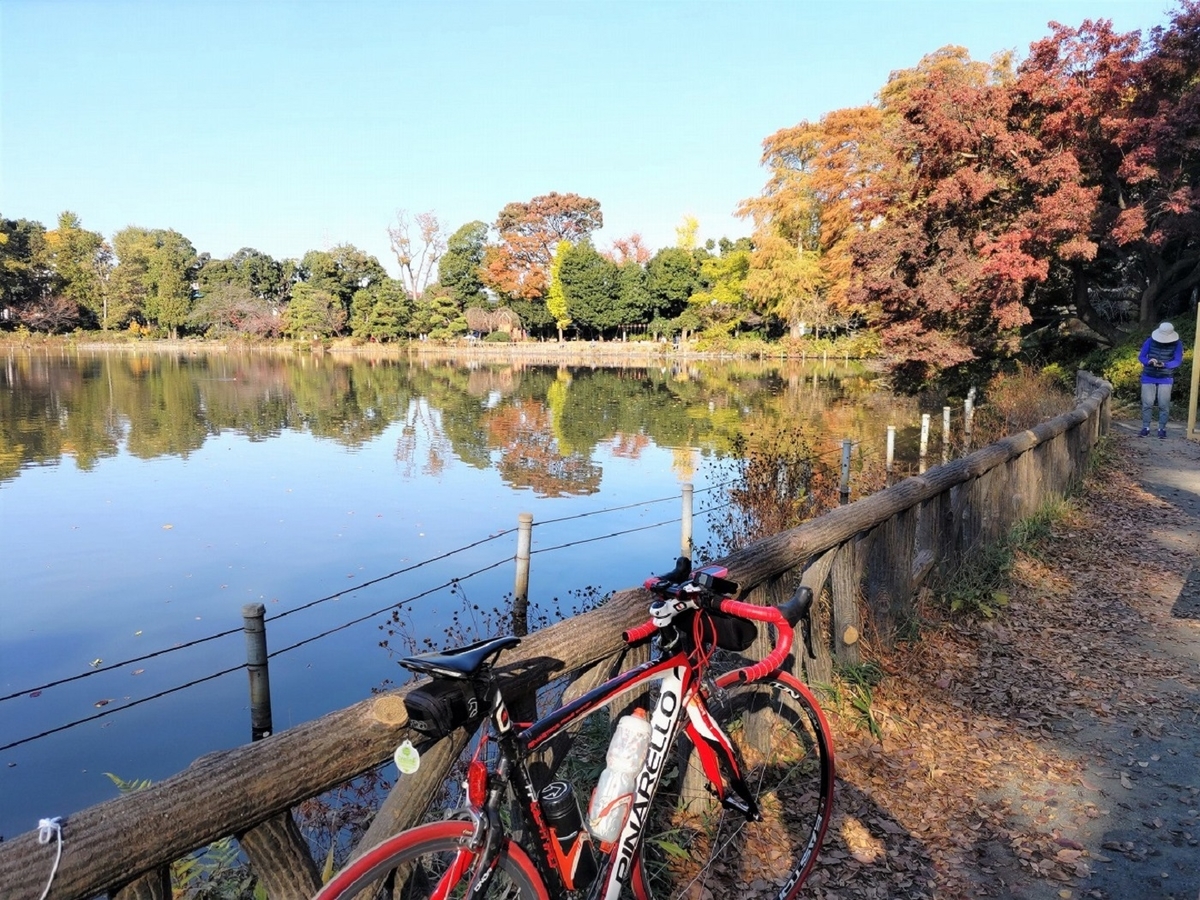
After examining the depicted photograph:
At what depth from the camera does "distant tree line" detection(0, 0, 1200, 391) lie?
1936cm

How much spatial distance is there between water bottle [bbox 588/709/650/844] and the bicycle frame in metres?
0.02

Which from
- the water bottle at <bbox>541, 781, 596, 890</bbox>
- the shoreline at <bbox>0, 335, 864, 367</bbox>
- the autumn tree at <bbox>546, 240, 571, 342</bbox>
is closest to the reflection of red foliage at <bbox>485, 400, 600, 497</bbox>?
the water bottle at <bbox>541, 781, 596, 890</bbox>

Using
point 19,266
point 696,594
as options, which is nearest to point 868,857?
point 696,594

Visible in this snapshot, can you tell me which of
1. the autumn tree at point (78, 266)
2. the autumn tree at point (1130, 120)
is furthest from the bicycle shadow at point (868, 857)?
the autumn tree at point (78, 266)

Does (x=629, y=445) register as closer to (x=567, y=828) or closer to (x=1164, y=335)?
(x=1164, y=335)

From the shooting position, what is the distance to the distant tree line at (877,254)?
63.5 feet

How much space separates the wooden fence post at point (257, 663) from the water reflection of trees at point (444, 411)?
1036cm

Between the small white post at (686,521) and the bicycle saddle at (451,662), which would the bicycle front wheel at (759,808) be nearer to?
the bicycle saddle at (451,662)

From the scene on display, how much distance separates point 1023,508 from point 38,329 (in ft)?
253

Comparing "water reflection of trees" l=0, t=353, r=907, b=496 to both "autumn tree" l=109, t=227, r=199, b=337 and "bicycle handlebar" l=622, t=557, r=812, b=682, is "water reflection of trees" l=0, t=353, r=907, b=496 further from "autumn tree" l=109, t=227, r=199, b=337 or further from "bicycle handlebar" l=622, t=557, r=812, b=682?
"autumn tree" l=109, t=227, r=199, b=337

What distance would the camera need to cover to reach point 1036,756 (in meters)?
3.96

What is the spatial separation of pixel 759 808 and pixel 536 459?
53.5 ft

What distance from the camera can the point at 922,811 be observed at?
353 centimetres

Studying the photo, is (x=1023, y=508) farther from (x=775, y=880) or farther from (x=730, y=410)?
(x=730, y=410)
